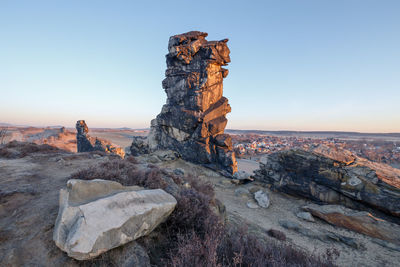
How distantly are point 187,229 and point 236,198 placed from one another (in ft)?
37.0

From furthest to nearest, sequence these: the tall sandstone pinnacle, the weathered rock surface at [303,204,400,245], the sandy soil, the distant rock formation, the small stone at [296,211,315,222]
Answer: the distant rock formation
the tall sandstone pinnacle
the small stone at [296,211,315,222]
the weathered rock surface at [303,204,400,245]
the sandy soil

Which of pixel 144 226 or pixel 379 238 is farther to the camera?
pixel 379 238

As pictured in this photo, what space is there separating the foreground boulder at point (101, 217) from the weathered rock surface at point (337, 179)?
1328 cm

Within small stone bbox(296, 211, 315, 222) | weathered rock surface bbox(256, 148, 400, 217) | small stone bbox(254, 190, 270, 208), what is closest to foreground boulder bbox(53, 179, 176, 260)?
small stone bbox(296, 211, 315, 222)

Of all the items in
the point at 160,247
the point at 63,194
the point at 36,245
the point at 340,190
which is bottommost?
the point at 340,190

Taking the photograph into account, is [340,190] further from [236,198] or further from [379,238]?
[236,198]

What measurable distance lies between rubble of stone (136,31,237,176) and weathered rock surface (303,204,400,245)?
1296 cm

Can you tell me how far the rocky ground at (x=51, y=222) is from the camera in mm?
2752

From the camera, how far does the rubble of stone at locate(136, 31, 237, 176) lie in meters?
23.4

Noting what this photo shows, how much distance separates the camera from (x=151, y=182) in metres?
5.79

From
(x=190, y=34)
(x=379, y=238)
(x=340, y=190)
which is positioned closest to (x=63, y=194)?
(x=379, y=238)

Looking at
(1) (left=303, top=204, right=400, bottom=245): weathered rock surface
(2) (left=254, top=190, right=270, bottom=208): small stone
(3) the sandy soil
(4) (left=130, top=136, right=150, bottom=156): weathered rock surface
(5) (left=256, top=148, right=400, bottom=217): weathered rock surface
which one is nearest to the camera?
(3) the sandy soil

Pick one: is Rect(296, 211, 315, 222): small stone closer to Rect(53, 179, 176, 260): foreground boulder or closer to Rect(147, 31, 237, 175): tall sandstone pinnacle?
Rect(53, 179, 176, 260): foreground boulder

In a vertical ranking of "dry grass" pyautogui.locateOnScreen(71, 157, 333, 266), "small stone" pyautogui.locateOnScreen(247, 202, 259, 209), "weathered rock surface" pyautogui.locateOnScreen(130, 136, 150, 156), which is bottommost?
"small stone" pyautogui.locateOnScreen(247, 202, 259, 209)
